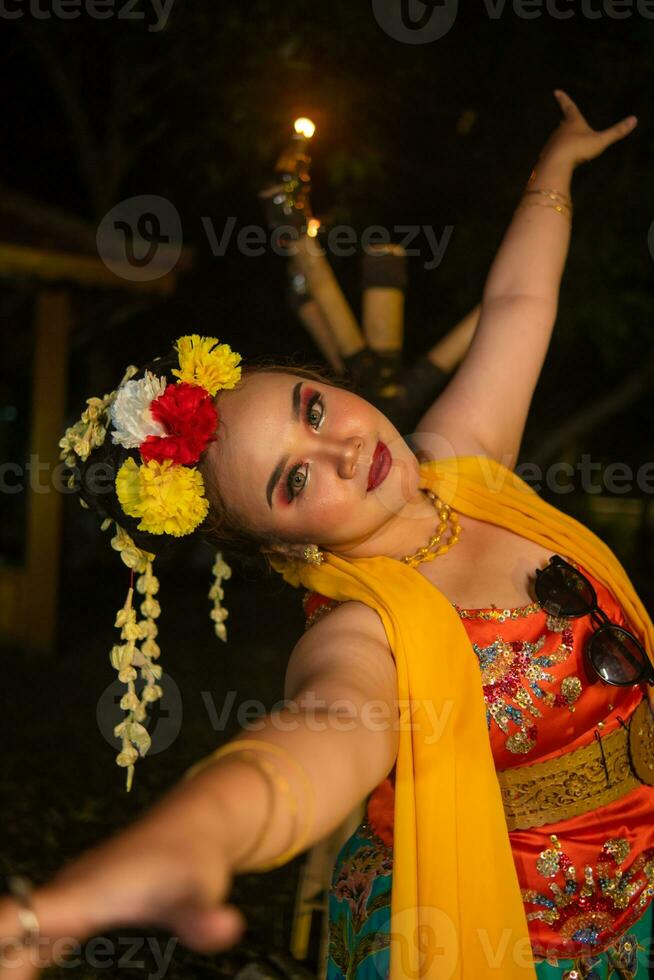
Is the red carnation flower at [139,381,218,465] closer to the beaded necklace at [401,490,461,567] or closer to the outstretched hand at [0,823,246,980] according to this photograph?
the beaded necklace at [401,490,461,567]

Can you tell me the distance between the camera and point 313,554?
178 centimetres

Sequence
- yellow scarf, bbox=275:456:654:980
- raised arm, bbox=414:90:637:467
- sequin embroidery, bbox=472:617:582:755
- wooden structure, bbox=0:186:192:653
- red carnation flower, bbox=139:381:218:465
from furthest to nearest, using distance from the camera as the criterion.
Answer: wooden structure, bbox=0:186:192:653 → raised arm, bbox=414:90:637:467 → red carnation flower, bbox=139:381:218:465 → sequin embroidery, bbox=472:617:582:755 → yellow scarf, bbox=275:456:654:980

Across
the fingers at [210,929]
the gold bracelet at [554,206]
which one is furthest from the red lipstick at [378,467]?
the fingers at [210,929]

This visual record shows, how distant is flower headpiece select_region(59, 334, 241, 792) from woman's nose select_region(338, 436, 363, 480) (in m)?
0.27

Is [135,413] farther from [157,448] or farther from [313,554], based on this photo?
[313,554]

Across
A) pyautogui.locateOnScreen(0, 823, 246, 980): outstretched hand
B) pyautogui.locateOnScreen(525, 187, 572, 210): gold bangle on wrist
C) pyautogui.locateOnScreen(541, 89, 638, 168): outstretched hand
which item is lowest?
pyautogui.locateOnScreen(0, 823, 246, 980): outstretched hand

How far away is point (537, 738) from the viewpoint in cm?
164

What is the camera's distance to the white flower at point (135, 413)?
180 cm

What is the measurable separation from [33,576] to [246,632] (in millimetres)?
1755

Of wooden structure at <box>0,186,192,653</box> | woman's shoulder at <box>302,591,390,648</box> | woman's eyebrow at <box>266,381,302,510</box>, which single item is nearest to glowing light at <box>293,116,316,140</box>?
woman's eyebrow at <box>266,381,302,510</box>

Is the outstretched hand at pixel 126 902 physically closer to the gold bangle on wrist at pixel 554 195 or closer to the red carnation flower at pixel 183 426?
the red carnation flower at pixel 183 426

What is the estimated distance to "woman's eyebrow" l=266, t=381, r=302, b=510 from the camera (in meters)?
1.67

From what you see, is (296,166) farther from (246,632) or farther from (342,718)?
(246,632)

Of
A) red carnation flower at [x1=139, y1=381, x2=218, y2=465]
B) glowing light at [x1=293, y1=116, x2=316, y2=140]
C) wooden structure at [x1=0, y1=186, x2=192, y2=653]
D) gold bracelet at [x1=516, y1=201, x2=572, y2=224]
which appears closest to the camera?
red carnation flower at [x1=139, y1=381, x2=218, y2=465]
